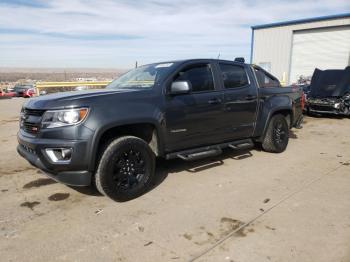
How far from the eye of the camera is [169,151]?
488 cm

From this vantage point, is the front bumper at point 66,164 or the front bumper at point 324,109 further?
the front bumper at point 324,109

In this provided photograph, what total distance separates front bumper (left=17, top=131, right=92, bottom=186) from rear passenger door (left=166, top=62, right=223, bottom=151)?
128cm

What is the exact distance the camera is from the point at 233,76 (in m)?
5.85

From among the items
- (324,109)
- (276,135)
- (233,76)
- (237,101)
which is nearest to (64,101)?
(237,101)

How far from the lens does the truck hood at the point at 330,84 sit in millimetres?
12258

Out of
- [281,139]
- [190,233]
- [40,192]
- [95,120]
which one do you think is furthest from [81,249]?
[281,139]

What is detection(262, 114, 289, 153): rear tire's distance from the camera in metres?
6.66

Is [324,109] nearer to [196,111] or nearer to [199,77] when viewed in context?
[199,77]

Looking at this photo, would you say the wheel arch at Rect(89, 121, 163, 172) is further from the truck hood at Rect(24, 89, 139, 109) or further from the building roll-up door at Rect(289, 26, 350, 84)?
the building roll-up door at Rect(289, 26, 350, 84)

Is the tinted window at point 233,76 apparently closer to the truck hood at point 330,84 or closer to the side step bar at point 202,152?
the side step bar at point 202,152

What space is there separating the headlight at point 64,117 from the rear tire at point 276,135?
386 centimetres

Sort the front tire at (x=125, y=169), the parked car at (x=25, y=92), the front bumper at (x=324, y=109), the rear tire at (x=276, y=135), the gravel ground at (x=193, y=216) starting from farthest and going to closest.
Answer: the parked car at (x=25, y=92), the front bumper at (x=324, y=109), the rear tire at (x=276, y=135), the front tire at (x=125, y=169), the gravel ground at (x=193, y=216)

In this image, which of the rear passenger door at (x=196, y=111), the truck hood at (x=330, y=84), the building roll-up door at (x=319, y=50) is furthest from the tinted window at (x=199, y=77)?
the building roll-up door at (x=319, y=50)

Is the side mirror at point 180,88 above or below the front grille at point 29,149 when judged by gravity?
above
